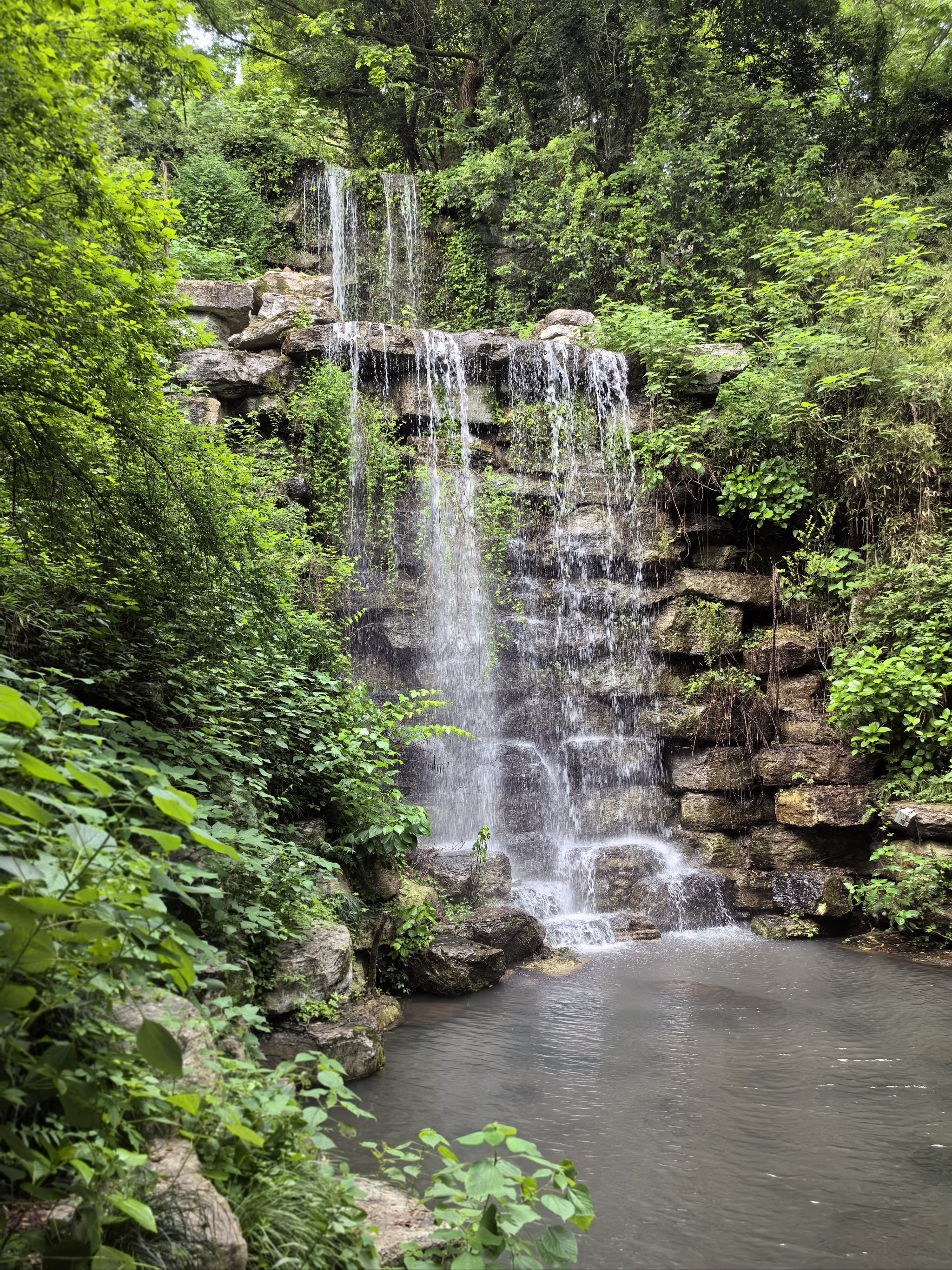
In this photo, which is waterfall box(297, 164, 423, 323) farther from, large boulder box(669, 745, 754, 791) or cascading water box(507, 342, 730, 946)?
large boulder box(669, 745, 754, 791)

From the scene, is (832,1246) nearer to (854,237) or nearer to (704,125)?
(854,237)

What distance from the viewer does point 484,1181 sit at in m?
2.13

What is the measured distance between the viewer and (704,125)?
14055 millimetres

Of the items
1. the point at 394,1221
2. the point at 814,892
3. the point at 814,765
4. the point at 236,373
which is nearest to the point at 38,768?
the point at 394,1221

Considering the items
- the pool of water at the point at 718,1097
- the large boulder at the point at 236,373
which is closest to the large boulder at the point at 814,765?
the pool of water at the point at 718,1097

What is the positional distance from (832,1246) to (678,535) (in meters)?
8.48

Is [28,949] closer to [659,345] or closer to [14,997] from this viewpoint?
[14,997]

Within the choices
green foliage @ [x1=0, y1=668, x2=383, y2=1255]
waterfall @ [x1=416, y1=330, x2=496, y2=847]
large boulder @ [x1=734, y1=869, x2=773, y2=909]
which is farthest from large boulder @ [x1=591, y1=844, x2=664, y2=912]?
green foliage @ [x1=0, y1=668, x2=383, y2=1255]

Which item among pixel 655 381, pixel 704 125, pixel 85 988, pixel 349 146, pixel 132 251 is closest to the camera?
pixel 85 988

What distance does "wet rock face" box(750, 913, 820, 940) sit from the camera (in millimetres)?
7688

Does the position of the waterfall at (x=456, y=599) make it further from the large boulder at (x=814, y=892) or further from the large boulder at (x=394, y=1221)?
the large boulder at (x=394, y=1221)

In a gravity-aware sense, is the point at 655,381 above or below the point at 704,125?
below

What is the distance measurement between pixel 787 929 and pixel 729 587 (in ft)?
14.0

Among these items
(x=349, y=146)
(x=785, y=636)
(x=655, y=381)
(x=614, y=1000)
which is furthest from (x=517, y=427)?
(x=349, y=146)
